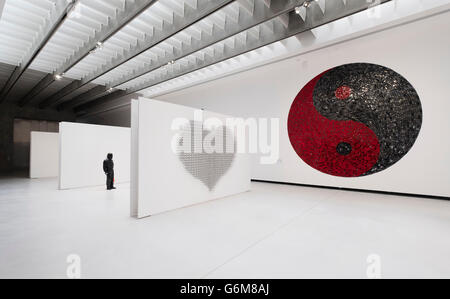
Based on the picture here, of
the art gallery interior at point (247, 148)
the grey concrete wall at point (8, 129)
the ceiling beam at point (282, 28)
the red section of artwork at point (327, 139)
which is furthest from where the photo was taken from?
the grey concrete wall at point (8, 129)

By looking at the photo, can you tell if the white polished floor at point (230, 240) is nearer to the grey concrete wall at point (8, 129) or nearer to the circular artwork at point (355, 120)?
the circular artwork at point (355, 120)

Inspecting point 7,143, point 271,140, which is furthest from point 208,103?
point 7,143

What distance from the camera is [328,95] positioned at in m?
6.71

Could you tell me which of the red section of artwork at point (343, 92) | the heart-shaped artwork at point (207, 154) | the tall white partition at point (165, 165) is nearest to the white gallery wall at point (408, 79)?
the red section of artwork at point (343, 92)

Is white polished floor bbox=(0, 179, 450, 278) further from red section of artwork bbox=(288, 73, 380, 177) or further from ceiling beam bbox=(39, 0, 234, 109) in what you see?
ceiling beam bbox=(39, 0, 234, 109)

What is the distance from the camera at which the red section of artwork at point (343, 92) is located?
6350mm

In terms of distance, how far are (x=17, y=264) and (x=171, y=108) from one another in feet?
10.0

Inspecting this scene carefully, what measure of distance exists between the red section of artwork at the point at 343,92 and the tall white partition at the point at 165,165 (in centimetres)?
371

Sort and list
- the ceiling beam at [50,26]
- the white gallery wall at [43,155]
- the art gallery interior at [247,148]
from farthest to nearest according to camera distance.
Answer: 1. the white gallery wall at [43,155]
2. the ceiling beam at [50,26]
3. the art gallery interior at [247,148]

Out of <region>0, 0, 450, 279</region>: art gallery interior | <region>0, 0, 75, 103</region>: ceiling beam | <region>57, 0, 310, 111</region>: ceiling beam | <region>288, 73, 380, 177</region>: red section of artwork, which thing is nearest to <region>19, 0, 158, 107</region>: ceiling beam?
<region>0, 0, 450, 279</region>: art gallery interior

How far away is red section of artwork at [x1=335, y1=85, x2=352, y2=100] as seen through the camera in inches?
250

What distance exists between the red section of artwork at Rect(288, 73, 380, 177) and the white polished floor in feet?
5.42

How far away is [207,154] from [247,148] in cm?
174

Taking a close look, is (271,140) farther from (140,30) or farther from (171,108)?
(140,30)
